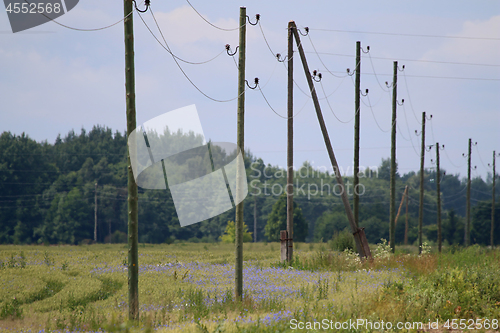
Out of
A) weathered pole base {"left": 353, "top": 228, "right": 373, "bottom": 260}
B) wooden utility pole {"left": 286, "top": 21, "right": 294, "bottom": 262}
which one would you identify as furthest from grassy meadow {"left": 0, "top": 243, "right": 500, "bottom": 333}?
wooden utility pole {"left": 286, "top": 21, "right": 294, "bottom": 262}

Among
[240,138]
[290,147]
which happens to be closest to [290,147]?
[290,147]

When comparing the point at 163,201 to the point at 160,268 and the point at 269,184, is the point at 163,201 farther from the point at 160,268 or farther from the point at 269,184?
the point at 160,268

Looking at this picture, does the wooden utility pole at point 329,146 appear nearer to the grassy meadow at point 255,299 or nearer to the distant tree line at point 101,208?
the grassy meadow at point 255,299

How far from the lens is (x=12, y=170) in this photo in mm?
59969

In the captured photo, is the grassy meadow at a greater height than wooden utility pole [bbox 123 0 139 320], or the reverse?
wooden utility pole [bbox 123 0 139 320]

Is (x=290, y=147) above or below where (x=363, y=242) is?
above

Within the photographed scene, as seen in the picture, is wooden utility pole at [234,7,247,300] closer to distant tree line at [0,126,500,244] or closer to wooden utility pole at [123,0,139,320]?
wooden utility pole at [123,0,139,320]

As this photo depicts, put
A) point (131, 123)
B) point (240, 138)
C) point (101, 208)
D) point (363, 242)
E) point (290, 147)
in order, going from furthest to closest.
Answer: point (101, 208), point (290, 147), point (363, 242), point (240, 138), point (131, 123)

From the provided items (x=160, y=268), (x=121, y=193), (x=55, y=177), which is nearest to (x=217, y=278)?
(x=160, y=268)

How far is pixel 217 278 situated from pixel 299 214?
4198cm

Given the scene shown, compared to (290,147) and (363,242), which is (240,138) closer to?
(290,147)

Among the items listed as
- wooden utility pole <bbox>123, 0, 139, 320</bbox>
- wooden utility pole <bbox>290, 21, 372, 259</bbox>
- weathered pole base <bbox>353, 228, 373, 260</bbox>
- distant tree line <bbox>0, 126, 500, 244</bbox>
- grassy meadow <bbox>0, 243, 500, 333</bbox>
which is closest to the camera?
grassy meadow <bbox>0, 243, 500, 333</bbox>

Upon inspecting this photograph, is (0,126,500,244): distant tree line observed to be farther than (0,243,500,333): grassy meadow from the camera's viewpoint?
Yes

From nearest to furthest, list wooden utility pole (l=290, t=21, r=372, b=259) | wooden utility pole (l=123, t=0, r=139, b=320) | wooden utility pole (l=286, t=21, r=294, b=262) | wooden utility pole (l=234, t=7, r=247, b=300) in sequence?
1. wooden utility pole (l=123, t=0, r=139, b=320)
2. wooden utility pole (l=234, t=7, r=247, b=300)
3. wooden utility pole (l=290, t=21, r=372, b=259)
4. wooden utility pole (l=286, t=21, r=294, b=262)
